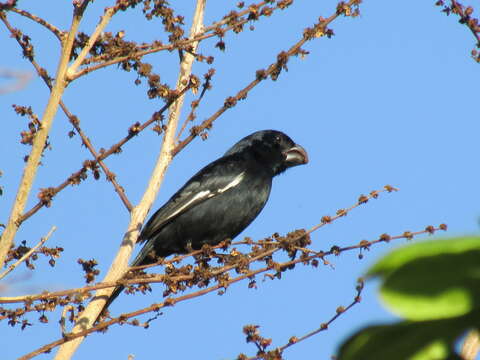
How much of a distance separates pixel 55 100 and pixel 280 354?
138cm

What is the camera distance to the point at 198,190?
699 centimetres

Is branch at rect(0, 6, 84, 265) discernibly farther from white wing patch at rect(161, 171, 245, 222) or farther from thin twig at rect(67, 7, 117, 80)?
white wing patch at rect(161, 171, 245, 222)

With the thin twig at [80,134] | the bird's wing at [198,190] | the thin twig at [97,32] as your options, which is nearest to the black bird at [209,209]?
the bird's wing at [198,190]

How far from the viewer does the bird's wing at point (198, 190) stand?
6.74 metres

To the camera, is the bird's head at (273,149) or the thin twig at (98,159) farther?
the bird's head at (273,149)

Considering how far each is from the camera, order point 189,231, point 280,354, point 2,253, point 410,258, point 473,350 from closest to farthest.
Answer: point 410,258
point 473,350
point 2,253
point 280,354
point 189,231

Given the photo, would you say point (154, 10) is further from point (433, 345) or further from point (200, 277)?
point (433, 345)

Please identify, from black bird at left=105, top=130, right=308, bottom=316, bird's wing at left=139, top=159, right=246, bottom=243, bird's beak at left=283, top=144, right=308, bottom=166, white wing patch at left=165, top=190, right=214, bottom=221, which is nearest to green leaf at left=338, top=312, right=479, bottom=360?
black bird at left=105, top=130, right=308, bottom=316

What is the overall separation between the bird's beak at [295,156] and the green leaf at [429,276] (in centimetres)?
762

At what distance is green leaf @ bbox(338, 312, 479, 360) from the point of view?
1.21ft

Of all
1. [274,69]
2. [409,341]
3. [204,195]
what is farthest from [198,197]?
[409,341]

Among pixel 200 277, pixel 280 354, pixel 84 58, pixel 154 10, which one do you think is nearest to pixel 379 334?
pixel 280 354

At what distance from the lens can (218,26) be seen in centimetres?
375

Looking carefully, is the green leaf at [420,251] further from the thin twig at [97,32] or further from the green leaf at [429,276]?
the thin twig at [97,32]
